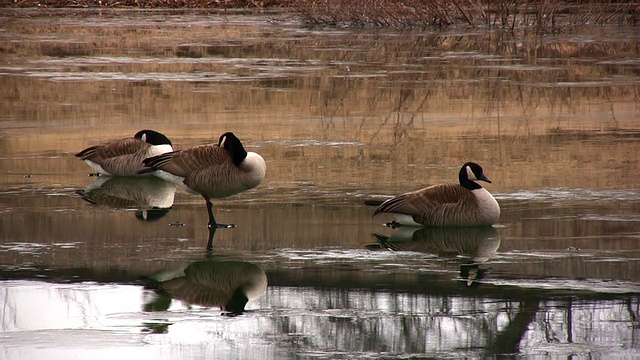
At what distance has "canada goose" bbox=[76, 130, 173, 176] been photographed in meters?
9.79

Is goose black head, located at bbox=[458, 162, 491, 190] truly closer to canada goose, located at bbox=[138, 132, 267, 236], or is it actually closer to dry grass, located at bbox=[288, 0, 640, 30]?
canada goose, located at bbox=[138, 132, 267, 236]

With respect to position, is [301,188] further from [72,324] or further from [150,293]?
[72,324]

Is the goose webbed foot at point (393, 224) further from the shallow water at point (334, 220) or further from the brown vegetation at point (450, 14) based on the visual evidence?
the brown vegetation at point (450, 14)

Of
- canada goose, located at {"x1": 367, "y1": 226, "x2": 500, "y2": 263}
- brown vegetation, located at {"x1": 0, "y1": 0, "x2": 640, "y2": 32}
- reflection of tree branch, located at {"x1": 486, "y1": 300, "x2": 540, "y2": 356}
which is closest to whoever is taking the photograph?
reflection of tree branch, located at {"x1": 486, "y1": 300, "x2": 540, "y2": 356}

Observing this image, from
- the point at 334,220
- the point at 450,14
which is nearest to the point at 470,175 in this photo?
the point at 334,220

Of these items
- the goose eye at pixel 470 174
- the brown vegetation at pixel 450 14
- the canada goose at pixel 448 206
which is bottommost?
the canada goose at pixel 448 206

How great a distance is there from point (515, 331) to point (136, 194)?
15.9ft

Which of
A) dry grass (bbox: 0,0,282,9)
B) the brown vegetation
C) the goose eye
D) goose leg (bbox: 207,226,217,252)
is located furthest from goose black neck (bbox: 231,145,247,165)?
dry grass (bbox: 0,0,282,9)

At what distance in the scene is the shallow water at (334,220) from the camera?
5.08 metres

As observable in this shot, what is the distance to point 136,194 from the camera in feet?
29.9

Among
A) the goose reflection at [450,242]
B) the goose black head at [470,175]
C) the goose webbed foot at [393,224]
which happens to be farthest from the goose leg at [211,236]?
the goose black head at [470,175]

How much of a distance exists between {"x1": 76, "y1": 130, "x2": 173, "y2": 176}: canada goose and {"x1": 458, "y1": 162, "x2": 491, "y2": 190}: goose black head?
127 inches

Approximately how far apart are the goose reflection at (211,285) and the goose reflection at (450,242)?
1.05m

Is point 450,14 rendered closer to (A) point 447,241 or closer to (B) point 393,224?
(B) point 393,224
